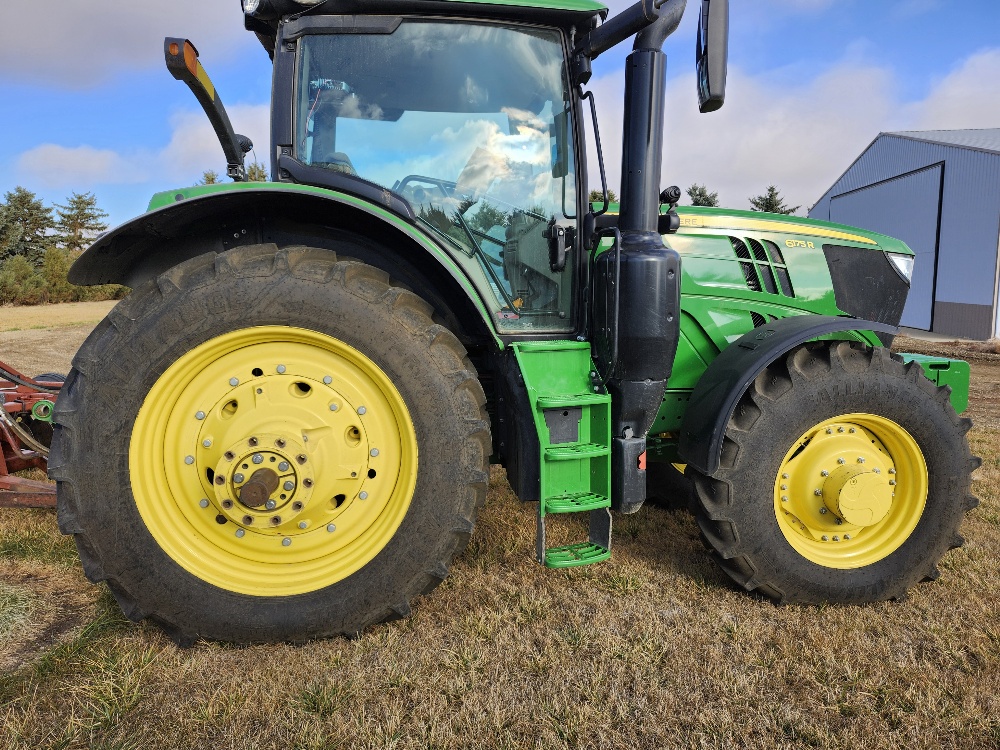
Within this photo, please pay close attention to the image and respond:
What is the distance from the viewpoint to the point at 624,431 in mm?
2516

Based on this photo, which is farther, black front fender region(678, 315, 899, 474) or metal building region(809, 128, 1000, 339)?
metal building region(809, 128, 1000, 339)

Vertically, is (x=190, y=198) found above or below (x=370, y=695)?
above

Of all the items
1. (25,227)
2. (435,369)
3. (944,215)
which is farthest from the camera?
(25,227)

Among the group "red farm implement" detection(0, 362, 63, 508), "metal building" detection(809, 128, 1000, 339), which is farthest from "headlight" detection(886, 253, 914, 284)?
"metal building" detection(809, 128, 1000, 339)

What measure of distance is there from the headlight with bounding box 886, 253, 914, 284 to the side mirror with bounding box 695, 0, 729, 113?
1845 mm

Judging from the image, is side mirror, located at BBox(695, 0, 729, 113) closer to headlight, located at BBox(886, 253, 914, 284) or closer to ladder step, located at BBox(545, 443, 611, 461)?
ladder step, located at BBox(545, 443, 611, 461)

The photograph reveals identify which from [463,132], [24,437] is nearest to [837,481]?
[463,132]

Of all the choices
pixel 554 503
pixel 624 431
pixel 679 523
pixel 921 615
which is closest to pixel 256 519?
pixel 554 503

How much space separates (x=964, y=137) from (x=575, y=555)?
66.2 feet

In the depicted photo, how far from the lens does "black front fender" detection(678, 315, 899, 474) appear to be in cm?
246

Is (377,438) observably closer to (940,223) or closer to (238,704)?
(238,704)

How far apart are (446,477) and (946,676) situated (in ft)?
5.81

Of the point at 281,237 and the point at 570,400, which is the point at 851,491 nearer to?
the point at 570,400

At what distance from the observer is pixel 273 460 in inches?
83.5
